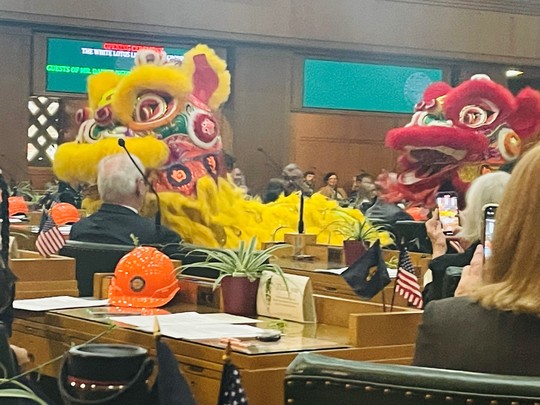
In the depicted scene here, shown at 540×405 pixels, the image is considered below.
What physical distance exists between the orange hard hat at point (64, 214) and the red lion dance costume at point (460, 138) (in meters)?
2.57

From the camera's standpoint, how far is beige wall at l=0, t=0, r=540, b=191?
14.6m

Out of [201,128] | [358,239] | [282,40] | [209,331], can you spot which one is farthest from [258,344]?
[282,40]

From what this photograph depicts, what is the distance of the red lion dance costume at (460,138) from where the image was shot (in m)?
7.90

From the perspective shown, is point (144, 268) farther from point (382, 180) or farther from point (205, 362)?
point (382, 180)

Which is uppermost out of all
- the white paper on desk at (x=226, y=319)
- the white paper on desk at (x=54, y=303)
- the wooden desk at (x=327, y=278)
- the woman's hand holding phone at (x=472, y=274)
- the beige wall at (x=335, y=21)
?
the beige wall at (x=335, y=21)

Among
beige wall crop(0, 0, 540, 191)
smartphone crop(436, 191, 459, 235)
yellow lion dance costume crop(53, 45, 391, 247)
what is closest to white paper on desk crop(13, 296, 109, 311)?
smartphone crop(436, 191, 459, 235)

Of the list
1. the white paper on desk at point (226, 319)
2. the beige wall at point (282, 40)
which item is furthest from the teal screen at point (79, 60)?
the white paper on desk at point (226, 319)

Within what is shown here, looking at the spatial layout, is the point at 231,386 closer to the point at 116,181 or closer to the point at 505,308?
the point at 505,308

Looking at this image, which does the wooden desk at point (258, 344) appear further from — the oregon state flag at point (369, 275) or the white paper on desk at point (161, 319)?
the oregon state flag at point (369, 275)

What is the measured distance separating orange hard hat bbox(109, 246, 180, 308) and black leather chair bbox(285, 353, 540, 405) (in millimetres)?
2089

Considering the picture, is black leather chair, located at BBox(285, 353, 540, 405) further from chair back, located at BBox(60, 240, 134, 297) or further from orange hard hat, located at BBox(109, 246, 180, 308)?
chair back, located at BBox(60, 240, 134, 297)

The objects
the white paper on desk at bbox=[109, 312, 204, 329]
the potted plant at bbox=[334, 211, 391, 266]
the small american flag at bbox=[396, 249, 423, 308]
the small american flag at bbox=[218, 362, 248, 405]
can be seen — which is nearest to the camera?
the small american flag at bbox=[218, 362, 248, 405]

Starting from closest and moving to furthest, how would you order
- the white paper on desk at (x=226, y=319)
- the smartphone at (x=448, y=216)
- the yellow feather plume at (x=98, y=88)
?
the white paper on desk at (x=226, y=319) → the smartphone at (x=448, y=216) → the yellow feather plume at (x=98, y=88)

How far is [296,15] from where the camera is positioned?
53.1 feet
